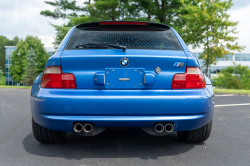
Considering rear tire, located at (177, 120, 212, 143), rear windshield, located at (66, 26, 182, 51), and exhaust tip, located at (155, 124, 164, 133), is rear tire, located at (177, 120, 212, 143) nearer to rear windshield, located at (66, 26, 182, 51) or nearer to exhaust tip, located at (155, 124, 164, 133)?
exhaust tip, located at (155, 124, 164, 133)

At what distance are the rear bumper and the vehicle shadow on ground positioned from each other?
1.47 ft

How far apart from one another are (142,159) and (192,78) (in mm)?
1064

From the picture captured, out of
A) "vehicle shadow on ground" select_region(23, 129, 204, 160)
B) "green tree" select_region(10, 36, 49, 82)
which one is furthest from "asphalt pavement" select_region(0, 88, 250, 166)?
"green tree" select_region(10, 36, 49, 82)

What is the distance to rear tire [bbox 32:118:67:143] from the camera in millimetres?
3045

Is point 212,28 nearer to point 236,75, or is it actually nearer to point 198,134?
point 198,134

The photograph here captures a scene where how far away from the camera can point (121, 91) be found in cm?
255

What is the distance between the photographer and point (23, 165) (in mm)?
2502

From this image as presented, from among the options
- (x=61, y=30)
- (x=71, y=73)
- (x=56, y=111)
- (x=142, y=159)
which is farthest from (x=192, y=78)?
(x=61, y=30)

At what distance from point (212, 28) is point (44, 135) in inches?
697

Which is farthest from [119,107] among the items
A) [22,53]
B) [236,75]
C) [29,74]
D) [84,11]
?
[22,53]

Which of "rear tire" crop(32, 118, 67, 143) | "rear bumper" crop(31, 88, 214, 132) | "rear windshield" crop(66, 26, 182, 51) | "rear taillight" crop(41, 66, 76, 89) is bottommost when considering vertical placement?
"rear tire" crop(32, 118, 67, 143)

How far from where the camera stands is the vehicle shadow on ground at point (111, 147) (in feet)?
9.26

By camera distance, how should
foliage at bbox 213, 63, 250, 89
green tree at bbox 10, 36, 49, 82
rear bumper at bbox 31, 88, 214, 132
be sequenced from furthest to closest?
green tree at bbox 10, 36, 49, 82
foliage at bbox 213, 63, 250, 89
rear bumper at bbox 31, 88, 214, 132

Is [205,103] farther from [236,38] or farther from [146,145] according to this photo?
[236,38]
